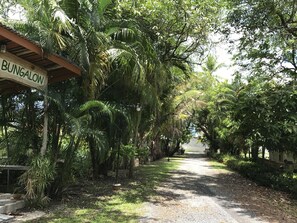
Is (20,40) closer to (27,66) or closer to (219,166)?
(27,66)

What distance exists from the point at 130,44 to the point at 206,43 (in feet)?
16.4

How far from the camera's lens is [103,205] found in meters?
9.21

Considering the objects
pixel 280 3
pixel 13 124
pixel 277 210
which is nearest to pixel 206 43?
pixel 280 3

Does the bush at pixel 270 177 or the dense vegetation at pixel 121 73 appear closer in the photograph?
the dense vegetation at pixel 121 73

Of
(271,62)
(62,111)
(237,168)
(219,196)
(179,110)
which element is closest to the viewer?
(62,111)

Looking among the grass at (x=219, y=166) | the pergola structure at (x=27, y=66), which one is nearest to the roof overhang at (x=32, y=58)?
the pergola structure at (x=27, y=66)

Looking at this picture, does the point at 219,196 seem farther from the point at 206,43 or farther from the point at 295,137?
the point at 206,43

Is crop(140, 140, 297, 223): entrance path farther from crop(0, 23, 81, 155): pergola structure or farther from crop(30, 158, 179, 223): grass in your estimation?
crop(0, 23, 81, 155): pergola structure

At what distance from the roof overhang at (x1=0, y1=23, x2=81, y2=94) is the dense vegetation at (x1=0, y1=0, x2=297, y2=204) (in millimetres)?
301

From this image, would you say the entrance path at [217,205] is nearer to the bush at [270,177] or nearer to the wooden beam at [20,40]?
the bush at [270,177]

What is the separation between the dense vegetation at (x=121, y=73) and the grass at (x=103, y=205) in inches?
29.9

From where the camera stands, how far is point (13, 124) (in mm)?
9469

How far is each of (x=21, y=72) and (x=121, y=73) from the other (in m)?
4.24

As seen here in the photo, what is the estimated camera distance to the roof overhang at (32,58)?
6.73m
